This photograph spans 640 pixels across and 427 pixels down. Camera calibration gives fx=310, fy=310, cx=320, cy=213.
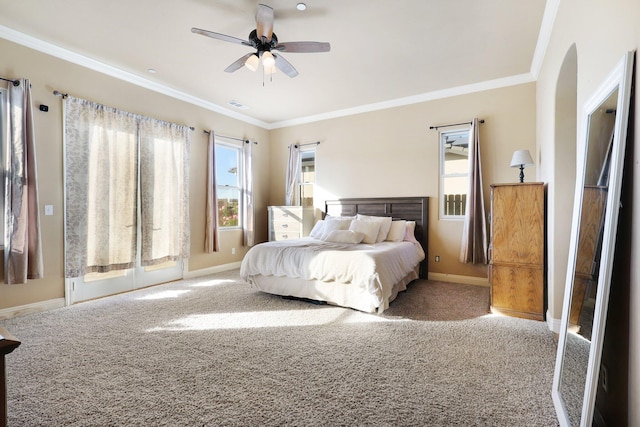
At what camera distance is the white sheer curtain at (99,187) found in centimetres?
366

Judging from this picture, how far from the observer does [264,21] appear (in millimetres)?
2736

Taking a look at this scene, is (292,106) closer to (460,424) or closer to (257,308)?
(257,308)

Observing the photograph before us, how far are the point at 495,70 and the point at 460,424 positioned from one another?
4.18 metres

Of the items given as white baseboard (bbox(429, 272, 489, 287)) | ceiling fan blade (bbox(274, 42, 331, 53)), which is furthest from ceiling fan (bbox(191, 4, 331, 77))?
white baseboard (bbox(429, 272, 489, 287))

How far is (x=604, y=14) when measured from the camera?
159 centimetres

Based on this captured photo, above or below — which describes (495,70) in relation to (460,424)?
above

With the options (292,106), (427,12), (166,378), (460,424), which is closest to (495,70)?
(427,12)

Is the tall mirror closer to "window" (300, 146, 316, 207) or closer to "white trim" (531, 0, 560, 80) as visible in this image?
"white trim" (531, 0, 560, 80)

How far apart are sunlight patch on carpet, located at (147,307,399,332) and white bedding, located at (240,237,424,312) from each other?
0.20m

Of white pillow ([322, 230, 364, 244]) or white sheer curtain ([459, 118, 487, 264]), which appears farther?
white sheer curtain ([459, 118, 487, 264])

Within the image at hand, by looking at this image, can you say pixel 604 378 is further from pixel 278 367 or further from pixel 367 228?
pixel 367 228

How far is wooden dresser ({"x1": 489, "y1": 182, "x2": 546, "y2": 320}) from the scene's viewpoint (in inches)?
123

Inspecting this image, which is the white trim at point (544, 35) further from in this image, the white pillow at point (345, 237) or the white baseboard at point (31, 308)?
the white baseboard at point (31, 308)

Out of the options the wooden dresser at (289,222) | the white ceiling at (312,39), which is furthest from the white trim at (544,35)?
the wooden dresser at (289,222)
